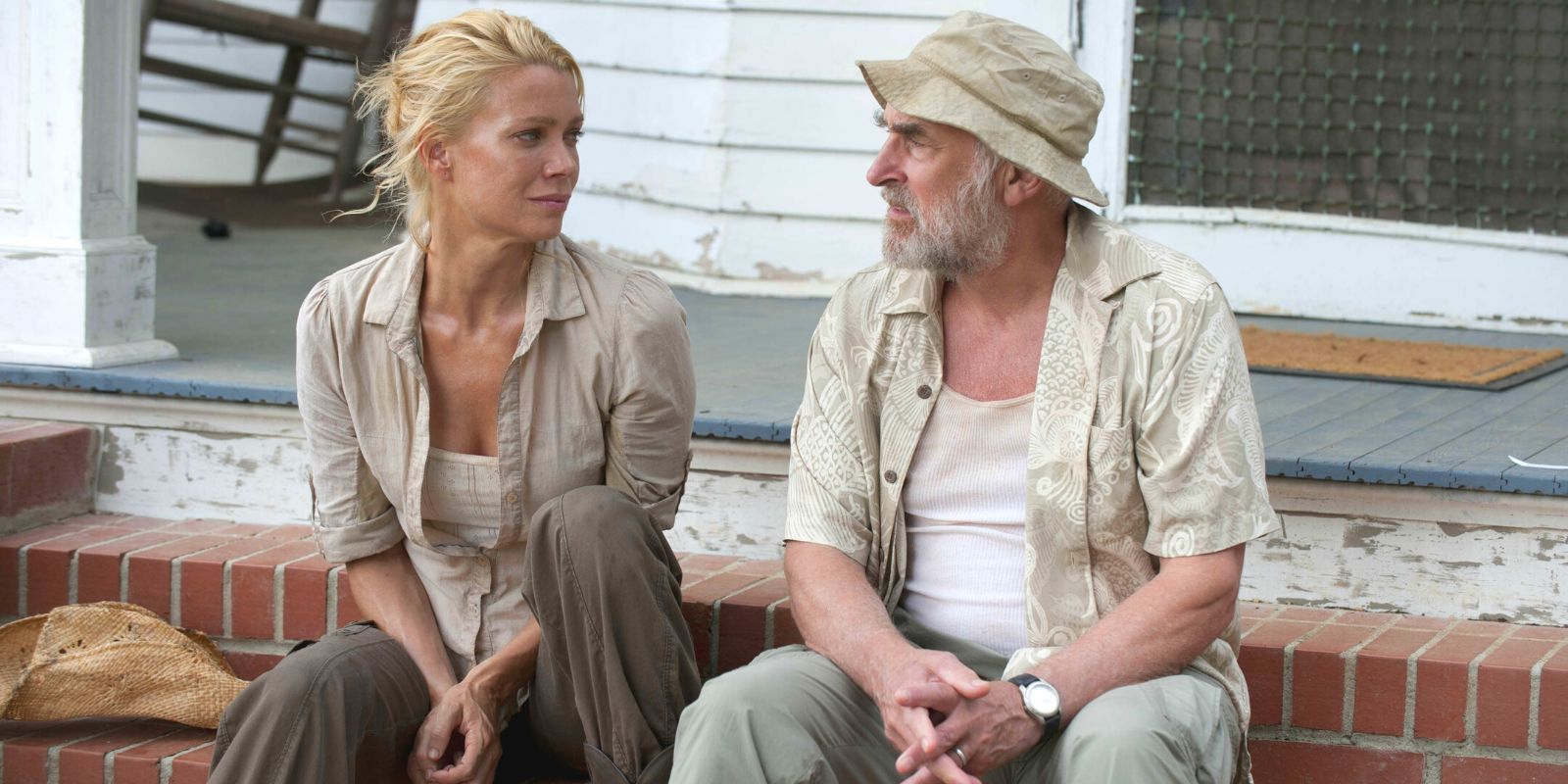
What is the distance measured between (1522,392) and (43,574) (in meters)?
3.00

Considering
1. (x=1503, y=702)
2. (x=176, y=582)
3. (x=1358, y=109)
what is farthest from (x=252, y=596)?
(x=1358, y=109)

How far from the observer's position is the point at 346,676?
7.54 feet

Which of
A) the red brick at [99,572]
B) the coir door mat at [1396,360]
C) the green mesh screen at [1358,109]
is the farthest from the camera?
the green mesh screen at [1358,109]

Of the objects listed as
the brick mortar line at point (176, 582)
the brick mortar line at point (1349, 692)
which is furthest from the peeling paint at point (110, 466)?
the brick mortar line at point (1349, 692)

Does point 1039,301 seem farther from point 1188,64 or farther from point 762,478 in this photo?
point 1188,64

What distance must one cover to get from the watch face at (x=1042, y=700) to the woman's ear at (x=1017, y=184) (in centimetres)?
66

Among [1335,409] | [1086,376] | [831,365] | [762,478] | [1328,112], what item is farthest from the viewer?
[1328,112]

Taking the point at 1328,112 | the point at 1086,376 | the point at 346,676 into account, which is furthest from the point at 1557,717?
the point at 1328,112

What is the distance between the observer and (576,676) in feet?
7.48

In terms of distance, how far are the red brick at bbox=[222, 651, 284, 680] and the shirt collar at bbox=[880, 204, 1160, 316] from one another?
1.40m

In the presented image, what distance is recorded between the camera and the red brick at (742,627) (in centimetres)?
273

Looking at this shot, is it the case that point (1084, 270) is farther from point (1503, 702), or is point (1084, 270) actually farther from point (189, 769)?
point (189, 769)

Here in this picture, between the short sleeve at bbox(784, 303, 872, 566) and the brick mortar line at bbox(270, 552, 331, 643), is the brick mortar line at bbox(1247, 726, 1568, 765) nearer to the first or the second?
the short sleeve at bbox(784, 303, 872, 566)

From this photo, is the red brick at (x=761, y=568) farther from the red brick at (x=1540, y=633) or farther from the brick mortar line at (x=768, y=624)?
the red brick at (x=1540, y=633)
